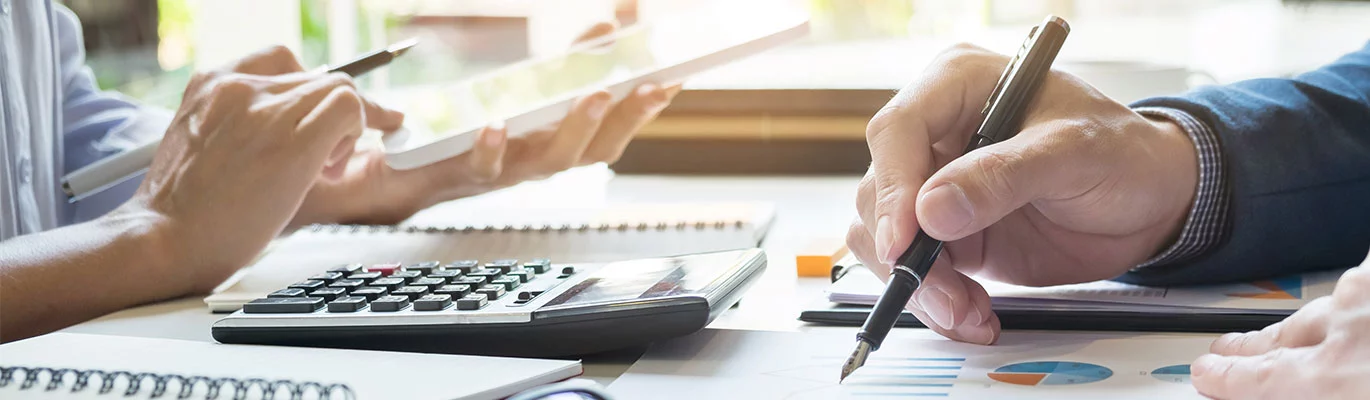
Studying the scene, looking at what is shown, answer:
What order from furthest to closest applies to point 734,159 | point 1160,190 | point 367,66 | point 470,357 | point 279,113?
1. point 734,159
2. point 367,66
3. point 279,113
4. point 1160,190
5. point 470,357

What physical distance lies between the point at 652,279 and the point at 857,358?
5.1 inches

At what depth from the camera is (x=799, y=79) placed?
1.38 m

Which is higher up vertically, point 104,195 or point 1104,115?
point 1104,115

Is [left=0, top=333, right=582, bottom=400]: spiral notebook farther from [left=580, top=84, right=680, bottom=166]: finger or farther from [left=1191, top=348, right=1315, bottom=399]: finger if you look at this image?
[left=580, top=84, right=680, bottom=166]: finger

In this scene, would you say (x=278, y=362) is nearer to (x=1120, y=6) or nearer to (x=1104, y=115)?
(x=1104, y=115)

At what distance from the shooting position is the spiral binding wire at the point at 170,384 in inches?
17.0

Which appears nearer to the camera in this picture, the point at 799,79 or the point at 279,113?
the point at 279,113

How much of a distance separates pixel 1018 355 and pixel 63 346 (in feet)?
1.36

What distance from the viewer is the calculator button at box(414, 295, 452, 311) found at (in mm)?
514

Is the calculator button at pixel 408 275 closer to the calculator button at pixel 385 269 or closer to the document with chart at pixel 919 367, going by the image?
the calculator button at pixel 385 269

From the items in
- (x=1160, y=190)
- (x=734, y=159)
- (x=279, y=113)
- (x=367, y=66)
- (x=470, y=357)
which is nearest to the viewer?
(x=470, y=357)

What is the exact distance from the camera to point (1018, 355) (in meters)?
0.50

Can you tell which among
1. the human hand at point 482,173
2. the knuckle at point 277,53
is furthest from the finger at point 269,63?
the human hand at point 482,173

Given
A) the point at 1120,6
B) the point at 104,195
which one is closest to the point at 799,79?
the point at 1120,6
